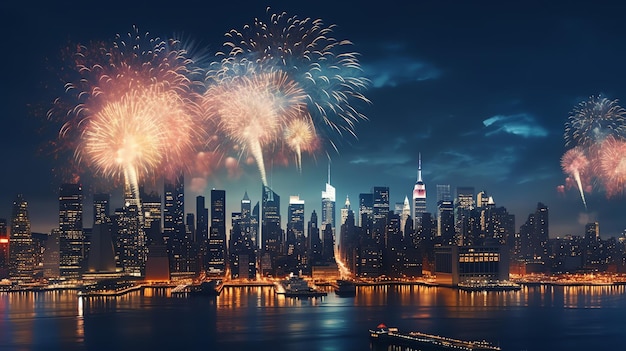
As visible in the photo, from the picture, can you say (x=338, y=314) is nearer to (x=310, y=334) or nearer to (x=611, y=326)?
(x=310, y=334)

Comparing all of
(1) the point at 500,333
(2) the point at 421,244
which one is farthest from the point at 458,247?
(1) the point at 500,333

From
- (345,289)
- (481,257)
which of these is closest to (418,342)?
(345,289)

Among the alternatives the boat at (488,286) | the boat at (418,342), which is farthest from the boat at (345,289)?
the boat at (418,342)

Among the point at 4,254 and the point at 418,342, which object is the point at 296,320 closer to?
Answer: the point at 418,342

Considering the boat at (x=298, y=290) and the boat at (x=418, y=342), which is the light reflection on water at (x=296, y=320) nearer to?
the boat at (x=418, y=342)

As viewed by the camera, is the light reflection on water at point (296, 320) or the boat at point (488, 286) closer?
the light reflection on water at point (296, 320)
